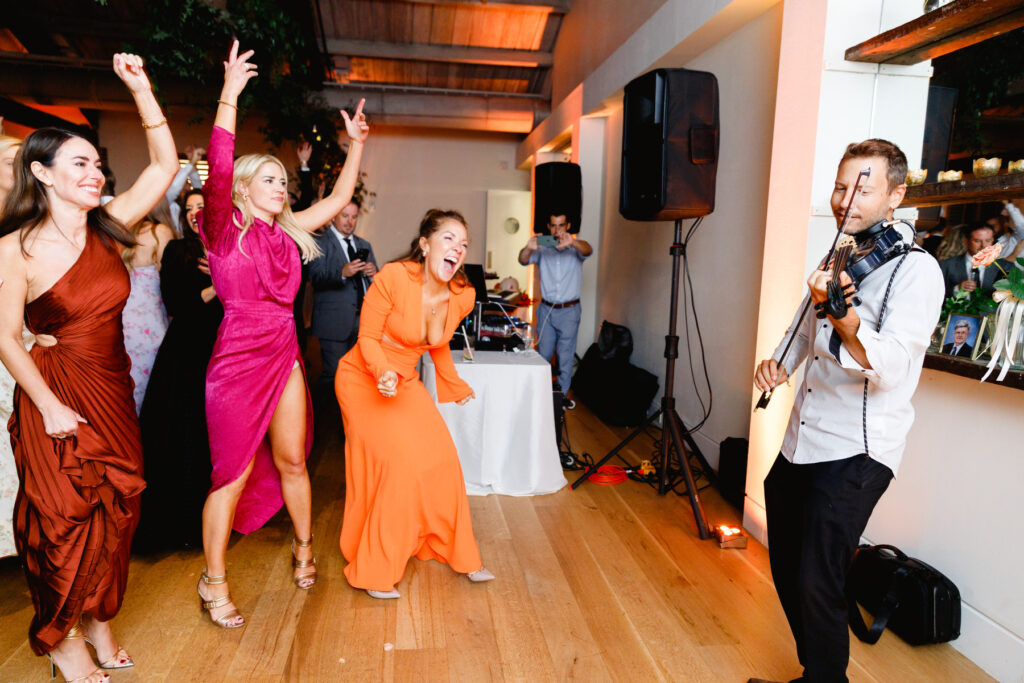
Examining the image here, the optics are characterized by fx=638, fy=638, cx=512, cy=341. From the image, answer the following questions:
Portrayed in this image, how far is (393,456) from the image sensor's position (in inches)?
96.0

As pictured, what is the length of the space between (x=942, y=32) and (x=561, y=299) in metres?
3.29

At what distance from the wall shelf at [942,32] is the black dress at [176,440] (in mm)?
3015

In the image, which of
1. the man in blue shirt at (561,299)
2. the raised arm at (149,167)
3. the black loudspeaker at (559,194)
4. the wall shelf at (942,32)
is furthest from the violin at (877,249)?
the black loudspeaker at (559,194)

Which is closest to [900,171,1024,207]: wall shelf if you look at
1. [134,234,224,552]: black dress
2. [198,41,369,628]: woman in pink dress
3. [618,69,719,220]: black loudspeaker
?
[618,69,719,220]: black loudspeaker

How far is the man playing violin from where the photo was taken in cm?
153

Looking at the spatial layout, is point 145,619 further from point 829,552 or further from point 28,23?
point 28,23

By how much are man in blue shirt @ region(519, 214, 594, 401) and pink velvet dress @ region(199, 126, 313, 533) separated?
321cm

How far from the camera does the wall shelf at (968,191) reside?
2025 mm

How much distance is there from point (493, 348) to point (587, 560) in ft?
4.89

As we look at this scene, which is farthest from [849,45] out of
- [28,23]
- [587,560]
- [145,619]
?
[28,23]

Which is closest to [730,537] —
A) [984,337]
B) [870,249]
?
[984,337]

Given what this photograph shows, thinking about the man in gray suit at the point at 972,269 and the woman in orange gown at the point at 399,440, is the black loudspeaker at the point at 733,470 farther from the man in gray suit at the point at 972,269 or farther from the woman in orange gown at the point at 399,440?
the woman in orange gown at the point at 399,440

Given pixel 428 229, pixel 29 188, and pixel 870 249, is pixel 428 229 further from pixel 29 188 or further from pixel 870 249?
pixel 870 249

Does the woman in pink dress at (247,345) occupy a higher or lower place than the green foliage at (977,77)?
lower
